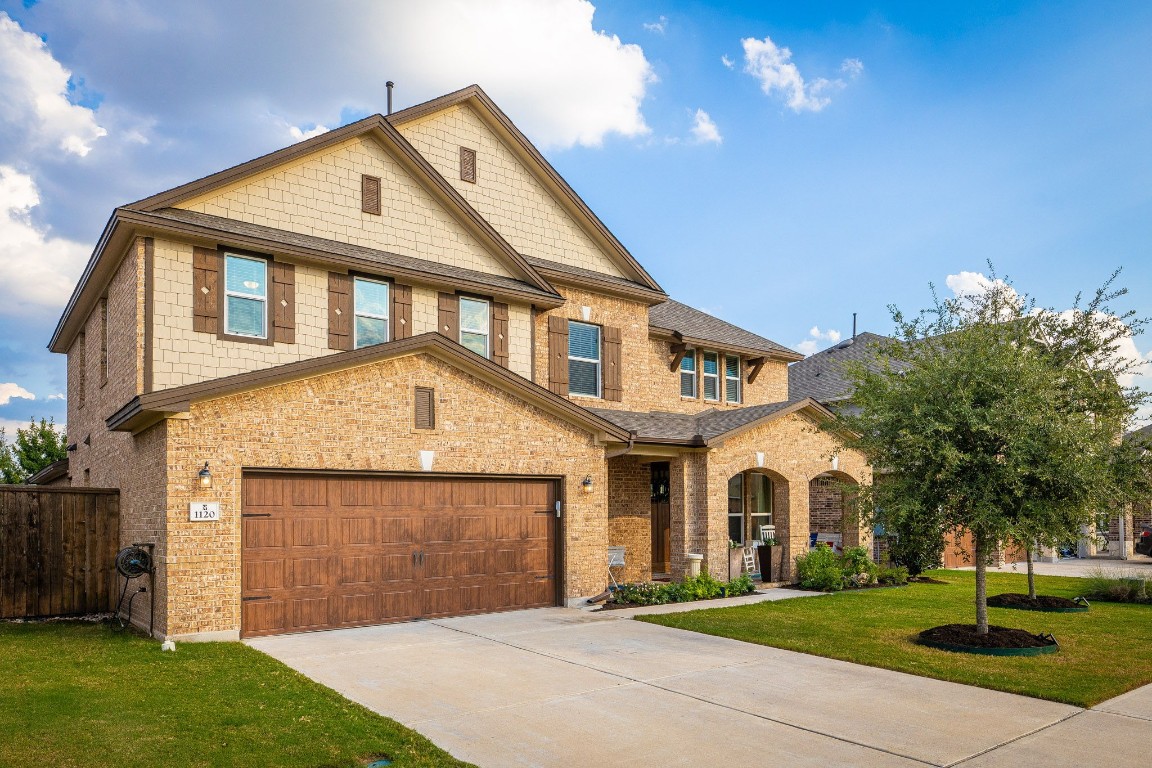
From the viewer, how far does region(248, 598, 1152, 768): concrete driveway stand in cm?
682

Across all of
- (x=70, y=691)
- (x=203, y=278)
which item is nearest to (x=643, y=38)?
(x=203, y=278)

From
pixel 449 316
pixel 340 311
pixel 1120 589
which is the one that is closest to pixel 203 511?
pixel 340 311

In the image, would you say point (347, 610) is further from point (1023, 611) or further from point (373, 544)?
point (1023, 611)

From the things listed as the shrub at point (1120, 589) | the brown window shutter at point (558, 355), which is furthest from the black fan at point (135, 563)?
the shrub at point (1120, 589)

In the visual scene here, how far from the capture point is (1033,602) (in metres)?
16.0

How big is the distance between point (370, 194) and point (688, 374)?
950cm

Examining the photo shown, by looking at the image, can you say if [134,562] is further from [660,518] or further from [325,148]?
[660,518]

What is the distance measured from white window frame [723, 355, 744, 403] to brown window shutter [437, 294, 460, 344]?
28.9 ft

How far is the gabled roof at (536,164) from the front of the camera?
18047mm

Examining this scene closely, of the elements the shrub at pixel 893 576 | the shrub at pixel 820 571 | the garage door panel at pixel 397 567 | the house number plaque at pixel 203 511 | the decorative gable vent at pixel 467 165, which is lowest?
the shrub at pixel 893 576

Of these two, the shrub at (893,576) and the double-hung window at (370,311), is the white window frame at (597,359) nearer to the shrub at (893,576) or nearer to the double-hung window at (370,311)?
the double-hung window at (370,311)

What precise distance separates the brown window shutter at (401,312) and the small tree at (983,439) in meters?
8.04

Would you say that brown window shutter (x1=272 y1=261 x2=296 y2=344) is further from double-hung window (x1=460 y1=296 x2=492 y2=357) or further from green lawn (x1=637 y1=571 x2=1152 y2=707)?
green lawn (x1=637 y1=571 x2=1152 y2=707)

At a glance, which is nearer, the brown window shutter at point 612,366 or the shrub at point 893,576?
the brown window shutter at point 612,366
